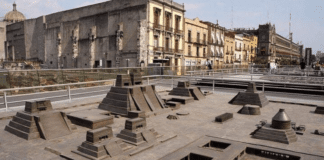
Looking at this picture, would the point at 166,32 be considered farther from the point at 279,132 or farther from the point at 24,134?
the point at 24,134

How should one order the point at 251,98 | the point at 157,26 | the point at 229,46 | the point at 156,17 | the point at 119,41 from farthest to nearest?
the point at 229,46 → the point at 119,41 → the point at 157,26 → the point at 156,17 → the point at 251,98

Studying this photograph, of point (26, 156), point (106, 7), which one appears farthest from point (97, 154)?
point (106, 7)

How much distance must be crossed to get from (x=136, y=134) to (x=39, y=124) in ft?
10.4

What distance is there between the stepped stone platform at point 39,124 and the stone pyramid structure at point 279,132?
245 inches

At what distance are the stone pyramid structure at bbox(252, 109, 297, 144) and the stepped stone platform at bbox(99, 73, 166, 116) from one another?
479 cm

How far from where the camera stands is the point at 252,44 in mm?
71125

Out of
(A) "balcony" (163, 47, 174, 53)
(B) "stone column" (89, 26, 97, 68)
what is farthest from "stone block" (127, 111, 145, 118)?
(B) "stone column" (89, 26, 97, 68)

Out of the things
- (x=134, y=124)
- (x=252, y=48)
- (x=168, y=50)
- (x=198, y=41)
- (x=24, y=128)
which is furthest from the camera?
(x=252, y=48)

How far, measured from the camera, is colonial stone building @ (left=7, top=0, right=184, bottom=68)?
114 feet

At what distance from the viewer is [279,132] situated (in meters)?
7.19

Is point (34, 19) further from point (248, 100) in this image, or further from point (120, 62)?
point (248, 100)

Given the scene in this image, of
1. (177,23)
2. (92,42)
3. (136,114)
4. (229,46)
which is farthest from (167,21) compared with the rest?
(136,114)

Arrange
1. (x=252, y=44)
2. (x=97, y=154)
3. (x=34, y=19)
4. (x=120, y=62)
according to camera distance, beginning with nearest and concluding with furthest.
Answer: (x=97, y=154) < (x=120, y=62) < (x=34, y=19) < (x=252, y=44)

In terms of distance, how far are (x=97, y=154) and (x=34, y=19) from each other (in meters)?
61.8
